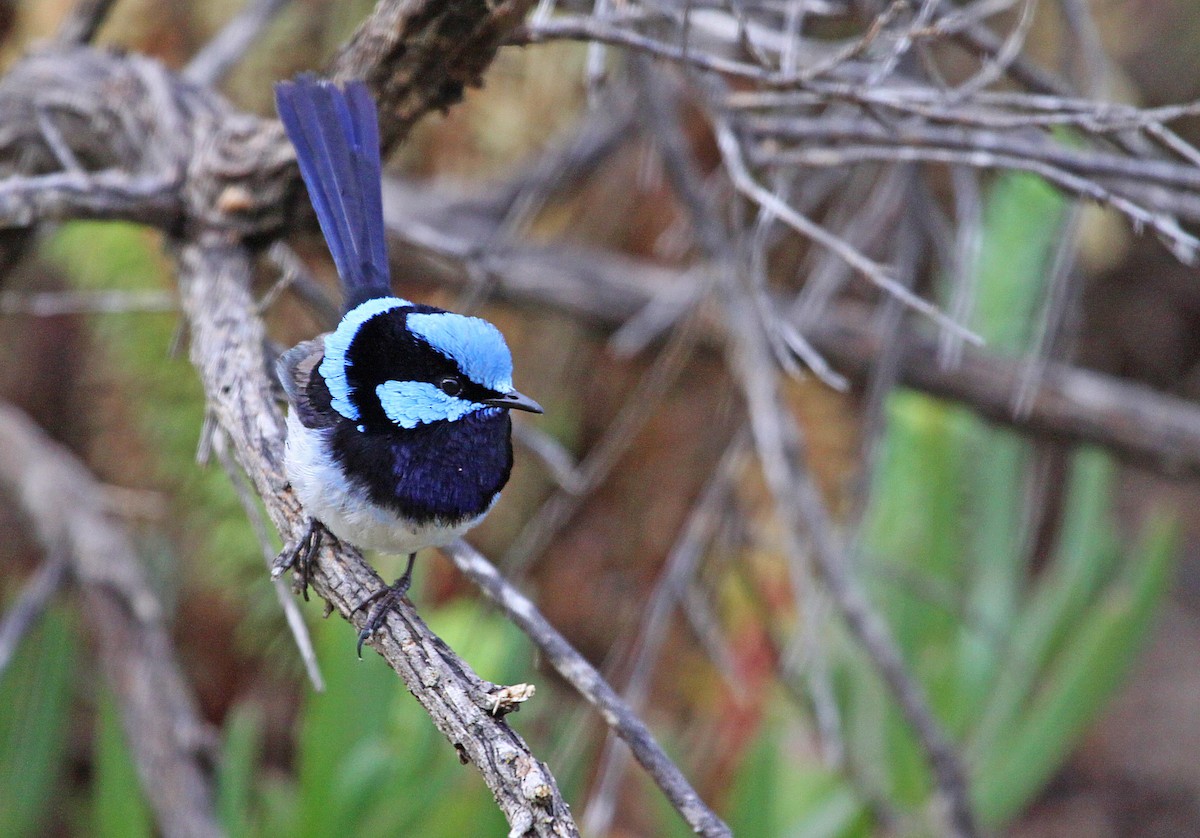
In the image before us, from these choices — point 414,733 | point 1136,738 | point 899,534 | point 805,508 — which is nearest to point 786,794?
point 899,534

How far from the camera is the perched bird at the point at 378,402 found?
206 cm

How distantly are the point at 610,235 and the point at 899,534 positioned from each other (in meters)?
1.43

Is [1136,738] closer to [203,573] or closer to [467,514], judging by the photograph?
[203,573]

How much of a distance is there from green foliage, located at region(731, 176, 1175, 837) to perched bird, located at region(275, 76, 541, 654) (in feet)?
4.43

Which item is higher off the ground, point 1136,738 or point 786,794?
point 786,794

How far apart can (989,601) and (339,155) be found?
2.44m

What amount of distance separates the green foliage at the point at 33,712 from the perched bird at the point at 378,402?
114 centimetres

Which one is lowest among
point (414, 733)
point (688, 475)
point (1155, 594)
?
point (414, 733)

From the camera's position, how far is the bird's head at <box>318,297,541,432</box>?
212cm

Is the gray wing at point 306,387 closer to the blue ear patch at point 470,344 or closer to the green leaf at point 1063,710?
the blue ear patch at point 470,344

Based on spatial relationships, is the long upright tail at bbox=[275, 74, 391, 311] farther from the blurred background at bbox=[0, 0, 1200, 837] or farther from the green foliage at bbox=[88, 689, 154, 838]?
the green foliage at bbox=[88, 689, 154, 838]

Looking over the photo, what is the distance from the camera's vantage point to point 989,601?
3.62 metres

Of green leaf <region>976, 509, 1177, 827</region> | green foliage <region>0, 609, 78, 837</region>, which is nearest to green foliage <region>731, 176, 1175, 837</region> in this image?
green leaf <region>976, 509, 1177, 827</region>

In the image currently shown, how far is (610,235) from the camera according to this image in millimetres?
4238
